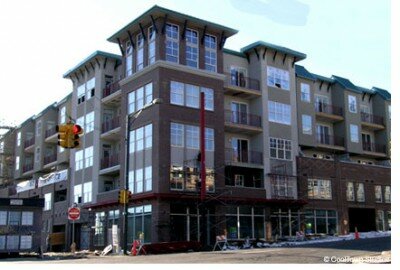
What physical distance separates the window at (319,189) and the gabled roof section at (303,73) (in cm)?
1047

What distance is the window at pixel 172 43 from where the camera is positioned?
141 ft

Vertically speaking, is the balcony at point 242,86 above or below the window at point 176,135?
above

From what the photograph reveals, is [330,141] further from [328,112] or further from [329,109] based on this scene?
[329,109]

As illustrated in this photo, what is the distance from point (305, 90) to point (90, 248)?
82.6ft

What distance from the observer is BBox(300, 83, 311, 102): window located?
53.8 m

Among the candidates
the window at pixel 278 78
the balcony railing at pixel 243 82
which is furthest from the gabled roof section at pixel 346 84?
the balcony railing at pixel 243 82

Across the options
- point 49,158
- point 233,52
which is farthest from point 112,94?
point 49,158

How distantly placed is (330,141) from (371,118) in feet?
24.8

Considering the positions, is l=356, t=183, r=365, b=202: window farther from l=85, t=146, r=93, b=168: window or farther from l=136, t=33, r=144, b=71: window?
l=85, t=146, r=93, b=168: window

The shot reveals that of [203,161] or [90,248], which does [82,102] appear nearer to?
[90,248]

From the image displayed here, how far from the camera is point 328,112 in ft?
188

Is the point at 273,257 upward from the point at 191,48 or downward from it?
downward

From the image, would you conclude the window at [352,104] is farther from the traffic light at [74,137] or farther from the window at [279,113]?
the traffic light at [74,137]

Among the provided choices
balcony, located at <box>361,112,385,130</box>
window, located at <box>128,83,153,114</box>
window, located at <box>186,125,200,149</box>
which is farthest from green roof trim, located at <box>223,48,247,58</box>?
balcony, located at <box>361,112,385,130</box>
